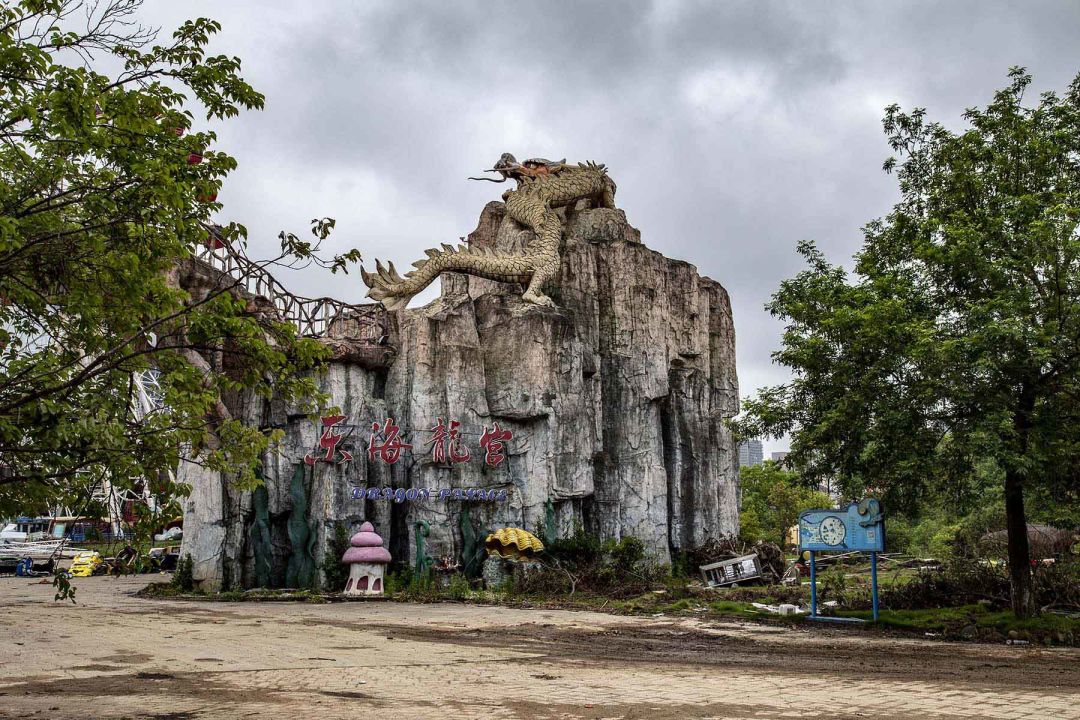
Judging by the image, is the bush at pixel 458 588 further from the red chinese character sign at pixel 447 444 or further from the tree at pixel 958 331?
the tree at pixel 958 331

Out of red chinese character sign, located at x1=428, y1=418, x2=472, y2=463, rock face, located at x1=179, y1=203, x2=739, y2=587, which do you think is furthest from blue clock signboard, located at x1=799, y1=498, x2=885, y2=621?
red chinese character sign, located at x1=428, y1=418, x2=472, y2=463

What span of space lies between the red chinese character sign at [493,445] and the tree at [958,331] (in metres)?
8.71

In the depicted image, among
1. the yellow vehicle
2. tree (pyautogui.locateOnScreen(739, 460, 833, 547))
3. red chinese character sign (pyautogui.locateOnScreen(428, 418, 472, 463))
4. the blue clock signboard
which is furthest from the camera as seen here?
tree (pyautogui.locateOnScreen(739, 460, 833, 547))

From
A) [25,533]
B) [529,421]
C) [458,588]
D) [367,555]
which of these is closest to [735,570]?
[529,421]

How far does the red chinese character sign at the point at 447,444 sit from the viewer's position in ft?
Answer: 74.9

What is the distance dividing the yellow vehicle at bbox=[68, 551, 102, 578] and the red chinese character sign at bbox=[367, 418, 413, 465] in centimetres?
1616

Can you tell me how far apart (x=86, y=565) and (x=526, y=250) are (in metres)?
21.2

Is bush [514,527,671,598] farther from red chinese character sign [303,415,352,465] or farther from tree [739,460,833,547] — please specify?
tree [739,460,833,547]

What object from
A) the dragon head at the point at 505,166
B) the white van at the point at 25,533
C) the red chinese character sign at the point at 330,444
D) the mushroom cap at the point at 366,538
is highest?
the dragon head at the point at 505,166

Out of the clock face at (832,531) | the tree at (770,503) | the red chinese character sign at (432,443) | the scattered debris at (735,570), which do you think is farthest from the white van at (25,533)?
the clock face at (832,531)

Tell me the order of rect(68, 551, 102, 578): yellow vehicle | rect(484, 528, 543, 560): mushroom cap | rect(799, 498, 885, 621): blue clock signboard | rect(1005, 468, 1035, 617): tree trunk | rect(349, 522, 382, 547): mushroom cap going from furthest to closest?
rect(68, 551, 102, 578): yellow vehicle → rect(484, 528, 543, 560): mushroom cap → rect(349, 522, 382, 547): mushroom cap → rect(799, 498, 885, 621): blue clock signboard → rect(1005, 468, 1035, 617): tree trunk

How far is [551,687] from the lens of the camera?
9102 mm

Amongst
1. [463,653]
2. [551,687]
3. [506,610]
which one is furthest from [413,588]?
[551,687]

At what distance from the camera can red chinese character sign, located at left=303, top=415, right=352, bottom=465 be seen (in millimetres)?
22031
